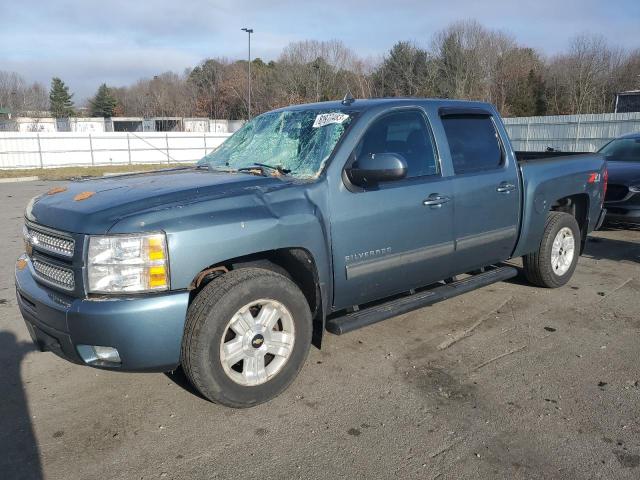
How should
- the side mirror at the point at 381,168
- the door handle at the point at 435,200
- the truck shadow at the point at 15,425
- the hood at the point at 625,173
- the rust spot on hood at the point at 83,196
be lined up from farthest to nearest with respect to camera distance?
the hood at the point at 625,173, the door handle at the point at 435,200, the side mirror at the point at 381,168, the rust spot on hood at the point at 83,196, the truck shadow at the point at 15,425

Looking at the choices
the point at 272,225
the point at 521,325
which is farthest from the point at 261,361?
the point at 521,325

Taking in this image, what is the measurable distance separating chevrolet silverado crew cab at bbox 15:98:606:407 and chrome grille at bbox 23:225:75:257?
0.04 feet

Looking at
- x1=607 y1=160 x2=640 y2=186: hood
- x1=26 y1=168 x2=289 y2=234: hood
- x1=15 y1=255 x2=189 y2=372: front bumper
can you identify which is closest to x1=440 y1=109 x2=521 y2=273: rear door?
x1=26 y1=168 x2=289 y2=234: hood

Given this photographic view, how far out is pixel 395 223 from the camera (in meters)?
3.95

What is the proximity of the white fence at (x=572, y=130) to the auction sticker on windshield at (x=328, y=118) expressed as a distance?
2138 centimetres

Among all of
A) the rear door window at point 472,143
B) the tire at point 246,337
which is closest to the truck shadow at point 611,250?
the rear door window at point 472,143

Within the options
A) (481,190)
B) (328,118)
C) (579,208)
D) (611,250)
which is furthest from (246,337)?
(611,250)

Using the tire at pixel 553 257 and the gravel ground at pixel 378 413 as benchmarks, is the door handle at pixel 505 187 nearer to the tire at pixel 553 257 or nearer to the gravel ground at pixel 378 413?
the tire at pixel 553 257

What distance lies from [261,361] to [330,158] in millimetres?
1426

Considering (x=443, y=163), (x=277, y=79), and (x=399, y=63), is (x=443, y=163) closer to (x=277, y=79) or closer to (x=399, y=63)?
(x=399, y=63)

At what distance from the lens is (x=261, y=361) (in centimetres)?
342

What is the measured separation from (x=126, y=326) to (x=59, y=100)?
325 feet

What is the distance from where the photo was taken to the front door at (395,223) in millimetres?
3725

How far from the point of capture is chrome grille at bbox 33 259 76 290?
310 cm
